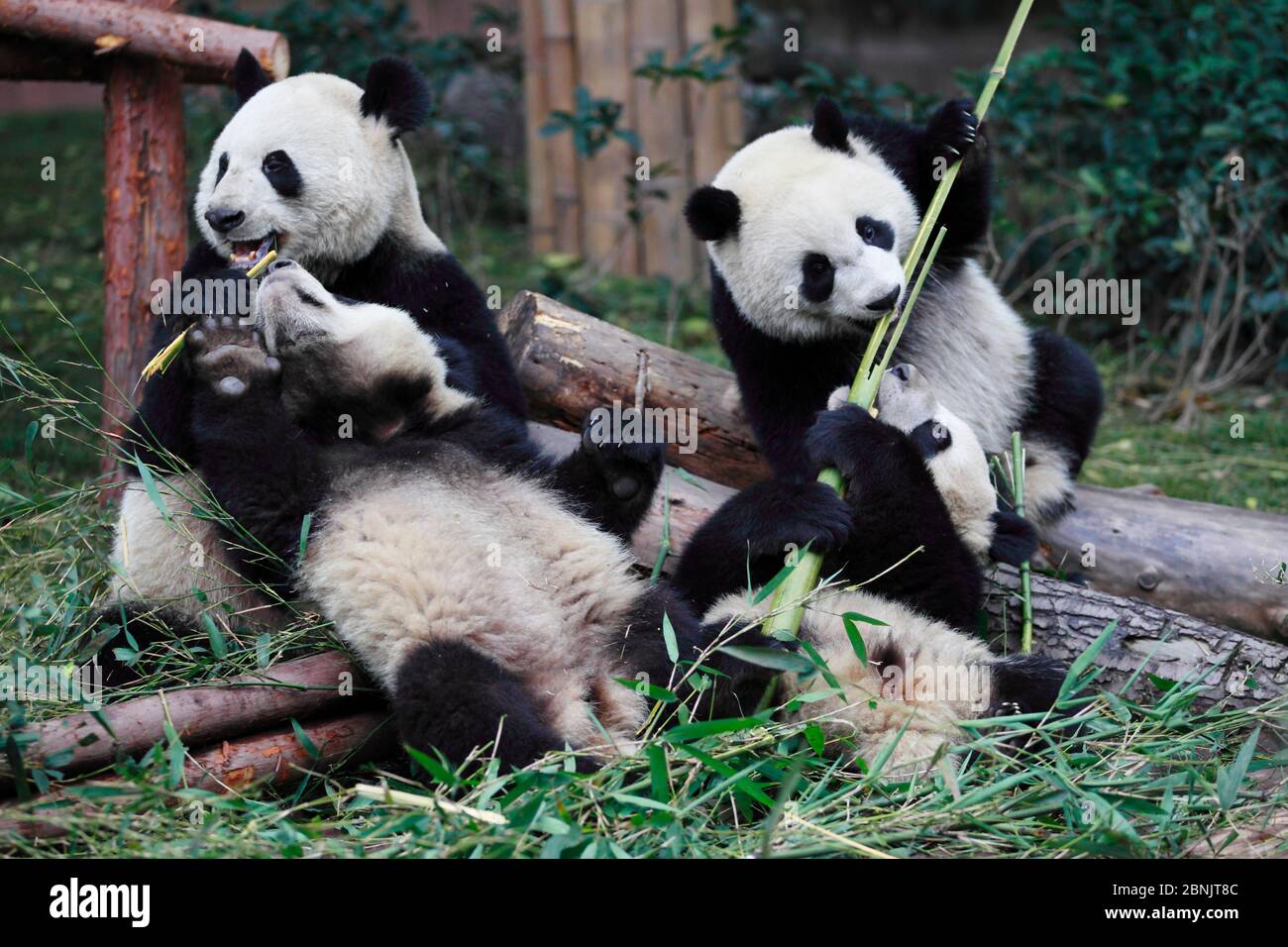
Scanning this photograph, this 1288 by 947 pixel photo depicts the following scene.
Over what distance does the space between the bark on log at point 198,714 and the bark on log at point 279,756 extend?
1.8 inches

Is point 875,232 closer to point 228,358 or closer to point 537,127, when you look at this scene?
point 228,358

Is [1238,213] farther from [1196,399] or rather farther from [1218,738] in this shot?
[1218,738]

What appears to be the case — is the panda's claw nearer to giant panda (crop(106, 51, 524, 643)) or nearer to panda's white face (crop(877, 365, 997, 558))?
giant panda (crop(106, 51, 524, 643))

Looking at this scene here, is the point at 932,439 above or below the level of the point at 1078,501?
above

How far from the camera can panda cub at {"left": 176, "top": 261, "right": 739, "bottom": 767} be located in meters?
2.86

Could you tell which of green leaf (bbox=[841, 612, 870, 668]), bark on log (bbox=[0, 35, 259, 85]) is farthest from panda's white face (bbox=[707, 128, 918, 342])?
bark on log (bbox=[0, 35, 259, 85])

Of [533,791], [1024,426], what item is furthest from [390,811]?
[1024,426]

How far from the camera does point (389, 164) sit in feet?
12.9

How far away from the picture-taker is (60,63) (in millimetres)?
4621

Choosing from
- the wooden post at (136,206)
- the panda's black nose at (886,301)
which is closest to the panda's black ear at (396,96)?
the wooden post at (136,206)

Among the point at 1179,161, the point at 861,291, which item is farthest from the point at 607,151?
the point at 861,291

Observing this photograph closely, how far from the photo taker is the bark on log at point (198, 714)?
8.77ft

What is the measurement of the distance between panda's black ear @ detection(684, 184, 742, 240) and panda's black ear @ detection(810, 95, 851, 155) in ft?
1.14

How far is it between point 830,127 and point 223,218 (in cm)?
192
